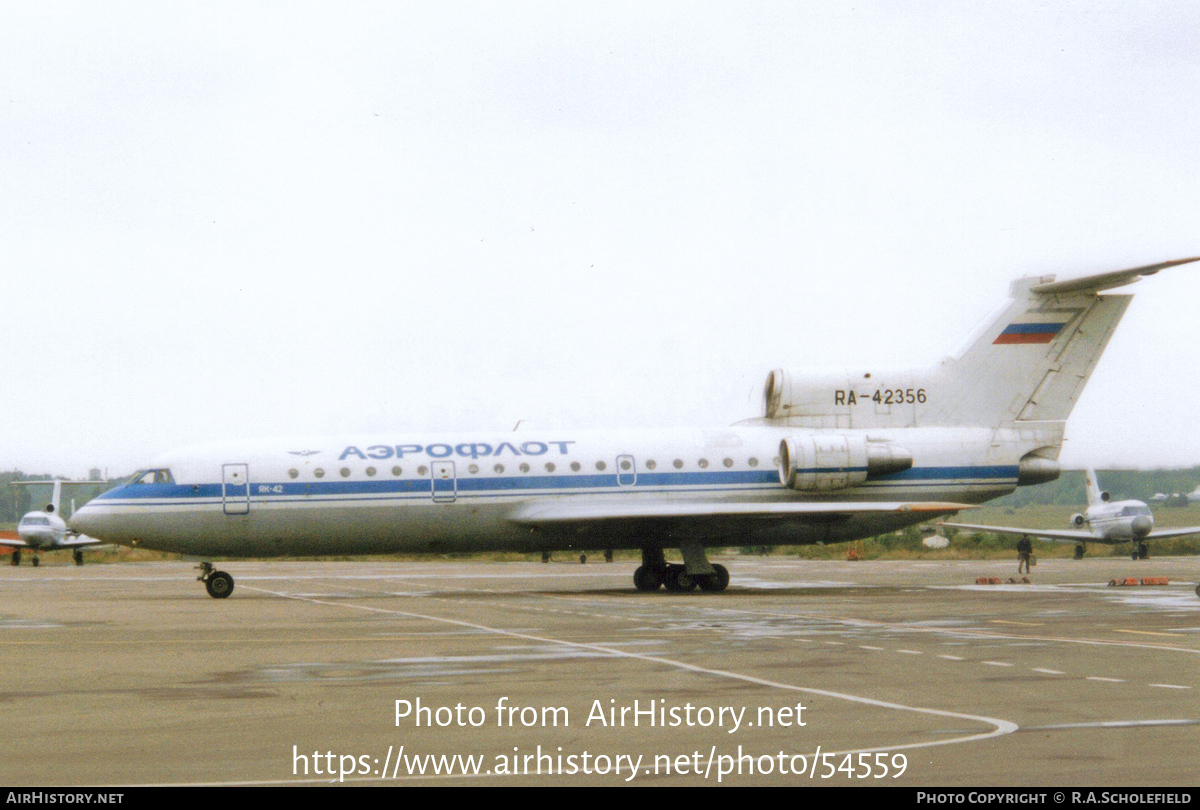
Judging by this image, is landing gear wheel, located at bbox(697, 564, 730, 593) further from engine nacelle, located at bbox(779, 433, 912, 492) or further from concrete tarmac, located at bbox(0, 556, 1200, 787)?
concrete tarmac, located at bbox(0, 556, 1200, 787)

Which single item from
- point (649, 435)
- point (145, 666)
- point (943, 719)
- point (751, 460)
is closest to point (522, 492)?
point (649, 435)

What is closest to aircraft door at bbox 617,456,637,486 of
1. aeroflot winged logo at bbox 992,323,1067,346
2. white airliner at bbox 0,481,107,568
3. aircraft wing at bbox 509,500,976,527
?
aircraft wing at bbox 509,500,976,527

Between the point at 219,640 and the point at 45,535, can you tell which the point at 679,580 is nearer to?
the point at 219,640

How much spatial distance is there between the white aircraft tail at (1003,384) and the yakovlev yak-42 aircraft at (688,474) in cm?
4

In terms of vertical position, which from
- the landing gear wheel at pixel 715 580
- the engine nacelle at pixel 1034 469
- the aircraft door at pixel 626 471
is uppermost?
the aircraft door at pixel 626 471

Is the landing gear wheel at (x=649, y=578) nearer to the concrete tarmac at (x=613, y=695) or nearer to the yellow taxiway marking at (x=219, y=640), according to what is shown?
the concrete tarmac at (x=613, y=695)

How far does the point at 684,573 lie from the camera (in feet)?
101

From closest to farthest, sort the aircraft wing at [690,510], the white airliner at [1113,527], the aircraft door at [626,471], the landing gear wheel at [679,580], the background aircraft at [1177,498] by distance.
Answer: the aircraft wing at [690,510] < the aircraft door at [626,471] < the landing gear wheel at [679,580] < the white airliner at [1113,527] < the background aircraft at [1177,498]

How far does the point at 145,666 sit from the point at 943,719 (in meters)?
9.20

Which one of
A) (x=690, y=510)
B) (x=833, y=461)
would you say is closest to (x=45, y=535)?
(x=690, y=510)

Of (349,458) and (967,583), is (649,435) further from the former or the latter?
(967,583)

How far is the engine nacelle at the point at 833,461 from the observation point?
98.7 ft

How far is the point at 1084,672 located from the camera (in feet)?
43.8

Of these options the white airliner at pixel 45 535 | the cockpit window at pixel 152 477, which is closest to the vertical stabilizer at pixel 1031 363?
the cockpit window at pixel 152 477
